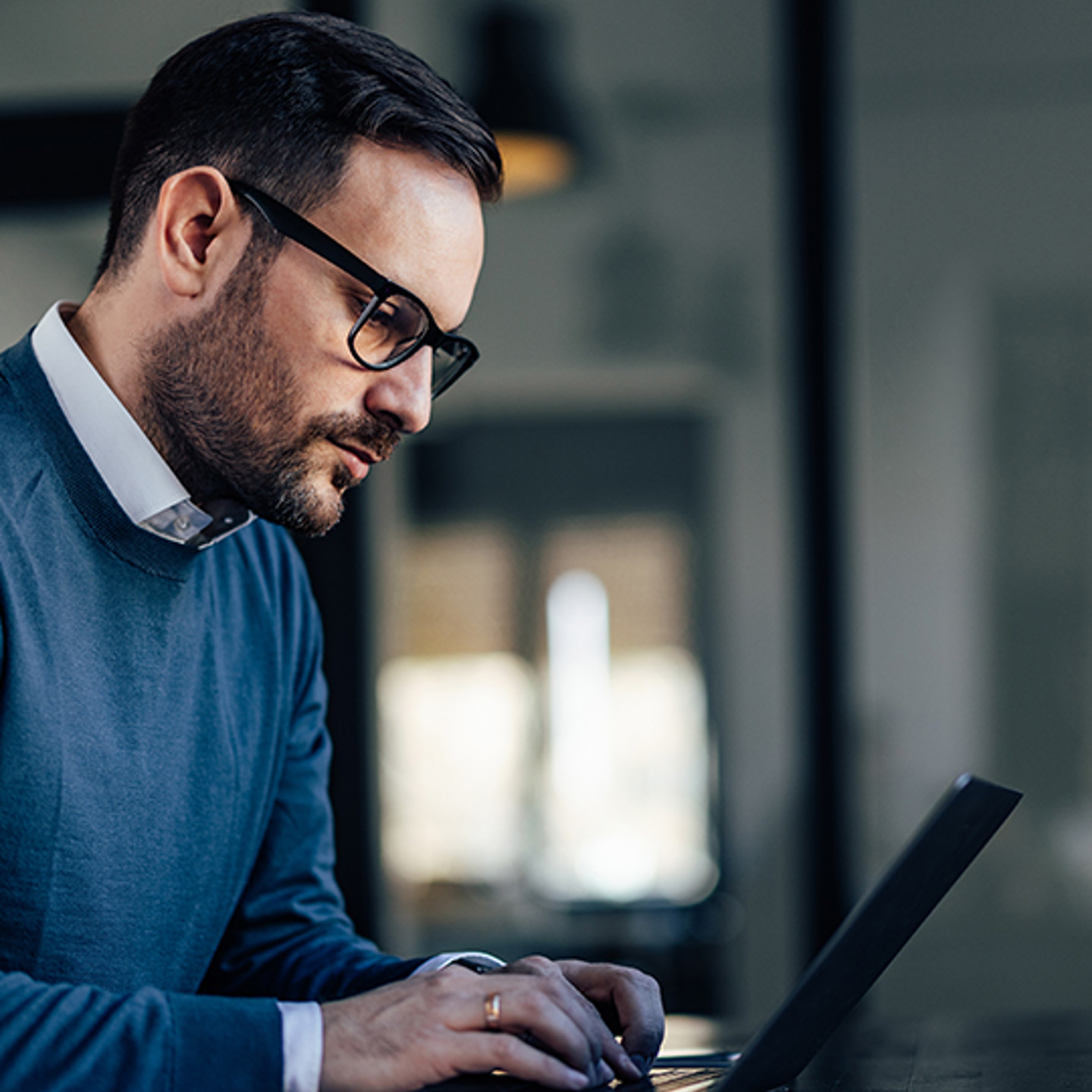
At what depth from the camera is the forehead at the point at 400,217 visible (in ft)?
3.86

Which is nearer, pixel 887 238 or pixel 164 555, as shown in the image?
pixel 164 555

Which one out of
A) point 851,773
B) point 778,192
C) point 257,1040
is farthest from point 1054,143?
point 257,1040

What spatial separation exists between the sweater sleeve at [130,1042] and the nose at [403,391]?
0.54 meters

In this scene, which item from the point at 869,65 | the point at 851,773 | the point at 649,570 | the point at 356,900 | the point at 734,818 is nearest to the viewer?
the point at 356,900

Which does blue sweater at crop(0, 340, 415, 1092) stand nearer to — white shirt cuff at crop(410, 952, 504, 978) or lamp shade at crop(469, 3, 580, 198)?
white shirt cuff at crop(410, 952, 504, 978)

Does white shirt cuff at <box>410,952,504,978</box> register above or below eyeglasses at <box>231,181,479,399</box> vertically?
below

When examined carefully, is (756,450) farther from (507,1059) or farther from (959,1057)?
(507,1059)

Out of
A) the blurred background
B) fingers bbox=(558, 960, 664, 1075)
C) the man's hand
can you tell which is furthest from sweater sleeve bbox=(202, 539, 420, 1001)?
the blurred background

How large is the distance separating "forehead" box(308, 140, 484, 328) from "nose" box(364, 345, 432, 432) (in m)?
0.05

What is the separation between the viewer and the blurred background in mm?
2721

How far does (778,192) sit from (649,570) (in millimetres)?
2294

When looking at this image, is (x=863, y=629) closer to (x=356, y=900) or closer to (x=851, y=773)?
(x=851, y=773)

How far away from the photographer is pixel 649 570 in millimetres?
5164

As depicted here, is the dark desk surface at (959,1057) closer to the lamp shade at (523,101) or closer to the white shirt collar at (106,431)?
the white shirt collar at (106,431)
